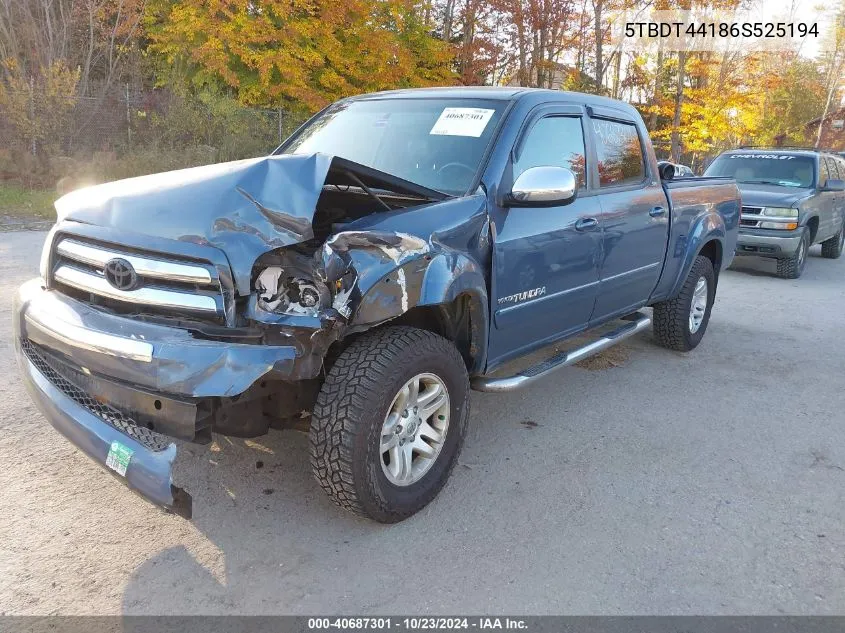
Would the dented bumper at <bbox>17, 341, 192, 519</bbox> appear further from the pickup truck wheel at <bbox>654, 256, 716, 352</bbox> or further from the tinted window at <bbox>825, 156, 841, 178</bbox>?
the tinted window at <bbox>825, 156, 841, 178</bbox>

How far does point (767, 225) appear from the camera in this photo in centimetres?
984

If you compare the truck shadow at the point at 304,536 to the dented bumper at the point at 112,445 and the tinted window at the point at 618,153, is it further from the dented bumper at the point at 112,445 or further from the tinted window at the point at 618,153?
the tinted window at the point at 618,153

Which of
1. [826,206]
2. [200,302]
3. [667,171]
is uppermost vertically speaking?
[667,171]

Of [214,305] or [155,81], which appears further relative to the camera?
[155,81]

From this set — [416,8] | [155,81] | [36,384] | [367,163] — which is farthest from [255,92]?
[36,384]

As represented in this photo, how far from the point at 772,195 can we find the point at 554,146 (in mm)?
7696

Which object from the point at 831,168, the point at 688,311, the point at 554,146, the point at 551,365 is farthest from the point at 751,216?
the point at 551,365

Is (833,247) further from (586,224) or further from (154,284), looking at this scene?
(154,284)

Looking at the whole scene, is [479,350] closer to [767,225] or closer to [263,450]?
[263,450]

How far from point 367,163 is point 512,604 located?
2.47 meters

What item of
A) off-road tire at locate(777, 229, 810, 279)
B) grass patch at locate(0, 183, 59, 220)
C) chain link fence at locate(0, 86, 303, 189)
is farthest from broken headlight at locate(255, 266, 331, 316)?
chain link fence at locate(0, 86, 303, 189)

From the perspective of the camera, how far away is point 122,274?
2582mm

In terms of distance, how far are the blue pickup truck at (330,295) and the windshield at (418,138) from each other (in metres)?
0.01

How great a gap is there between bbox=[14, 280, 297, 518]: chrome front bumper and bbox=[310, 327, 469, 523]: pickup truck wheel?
31cm
